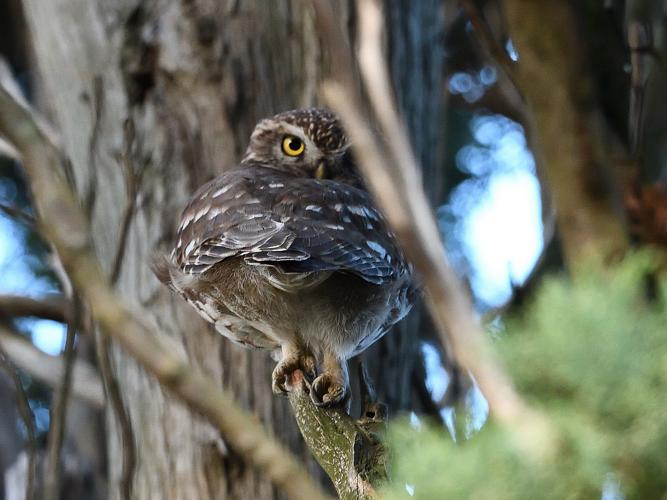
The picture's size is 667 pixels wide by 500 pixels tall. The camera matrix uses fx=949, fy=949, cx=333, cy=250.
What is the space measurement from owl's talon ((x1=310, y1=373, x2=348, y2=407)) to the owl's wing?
0.30 m

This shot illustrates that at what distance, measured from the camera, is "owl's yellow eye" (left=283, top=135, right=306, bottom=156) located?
3422 millimetres

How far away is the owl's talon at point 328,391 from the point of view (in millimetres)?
2345

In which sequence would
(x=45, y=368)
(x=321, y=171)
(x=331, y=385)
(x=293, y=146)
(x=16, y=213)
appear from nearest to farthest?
(x=331, y=385) → (x=16, y=213) → (x=321, y=171) → (x=293, y=146) → (x=45, y=368)

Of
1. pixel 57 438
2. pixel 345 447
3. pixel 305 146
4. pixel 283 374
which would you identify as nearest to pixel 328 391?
pixel 283 374

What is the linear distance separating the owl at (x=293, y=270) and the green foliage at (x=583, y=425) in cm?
119

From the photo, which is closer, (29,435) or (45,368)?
(29,435)

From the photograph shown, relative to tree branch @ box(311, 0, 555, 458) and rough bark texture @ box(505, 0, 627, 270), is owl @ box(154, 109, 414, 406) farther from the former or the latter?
tree branch @ box(311, 0, 555, 458)

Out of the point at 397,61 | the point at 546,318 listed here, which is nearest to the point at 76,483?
the point at 397,61

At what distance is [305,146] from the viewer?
134 inches

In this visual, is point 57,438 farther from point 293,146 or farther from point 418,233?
point 293,146

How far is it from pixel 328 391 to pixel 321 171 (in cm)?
111

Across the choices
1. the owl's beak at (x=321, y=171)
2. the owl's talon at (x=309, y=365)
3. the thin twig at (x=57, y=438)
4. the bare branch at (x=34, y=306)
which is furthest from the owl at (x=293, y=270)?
the bare branch at (x=34, y=306)

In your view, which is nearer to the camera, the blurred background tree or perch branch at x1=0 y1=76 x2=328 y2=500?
perch branch at x1=0 y1=76 x2=328 y2=500

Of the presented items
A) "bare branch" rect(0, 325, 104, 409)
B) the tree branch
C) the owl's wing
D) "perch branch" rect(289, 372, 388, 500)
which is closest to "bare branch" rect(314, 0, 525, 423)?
the tree branch
